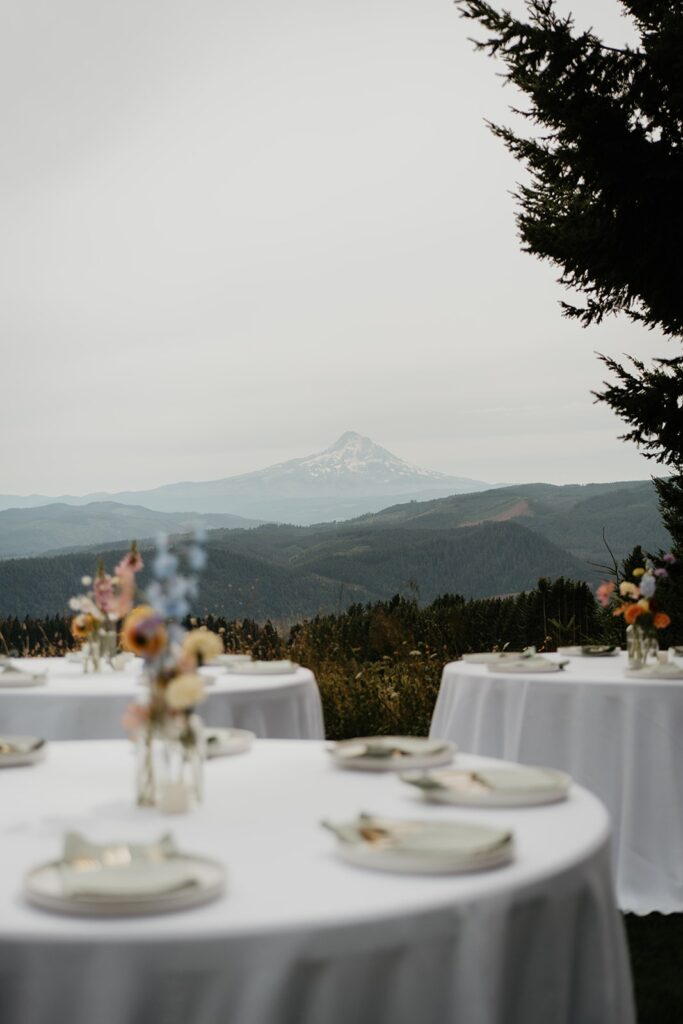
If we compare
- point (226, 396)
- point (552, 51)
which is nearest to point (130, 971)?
point (552, 51)

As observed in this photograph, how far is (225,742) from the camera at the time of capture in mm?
2928

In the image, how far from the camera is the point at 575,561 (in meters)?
32.9

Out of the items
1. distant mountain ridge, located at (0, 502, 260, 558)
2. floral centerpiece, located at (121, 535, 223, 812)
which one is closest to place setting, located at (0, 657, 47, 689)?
floral centerpiece, located at (121, 535, 223, 812)

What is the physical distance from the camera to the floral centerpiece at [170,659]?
81.7 inches

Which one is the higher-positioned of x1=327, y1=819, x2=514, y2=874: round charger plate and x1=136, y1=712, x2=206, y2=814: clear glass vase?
x1=136, y1=712, x2=206, y2=814: clear glass vase

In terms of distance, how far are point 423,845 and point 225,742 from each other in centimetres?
117

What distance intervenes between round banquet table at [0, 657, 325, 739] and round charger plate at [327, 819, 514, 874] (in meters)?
2.23

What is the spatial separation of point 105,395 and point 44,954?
1354 inches

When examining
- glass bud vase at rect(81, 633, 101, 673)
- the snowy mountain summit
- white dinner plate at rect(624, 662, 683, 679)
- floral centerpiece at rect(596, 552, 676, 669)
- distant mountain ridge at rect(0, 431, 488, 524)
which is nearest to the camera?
white dinner plate at rect(624, 662, 683, 679)

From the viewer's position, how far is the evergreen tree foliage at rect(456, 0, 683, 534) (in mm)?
8656

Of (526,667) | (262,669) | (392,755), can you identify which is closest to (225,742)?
(392,755)

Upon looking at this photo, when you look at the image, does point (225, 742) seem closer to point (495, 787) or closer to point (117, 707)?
point (495, 787)

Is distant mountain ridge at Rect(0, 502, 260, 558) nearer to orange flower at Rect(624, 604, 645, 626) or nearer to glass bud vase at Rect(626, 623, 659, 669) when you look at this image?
glass bud vase at Rect(626, 623, 659, 669)

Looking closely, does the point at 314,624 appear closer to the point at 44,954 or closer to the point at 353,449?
the point at 44,954
